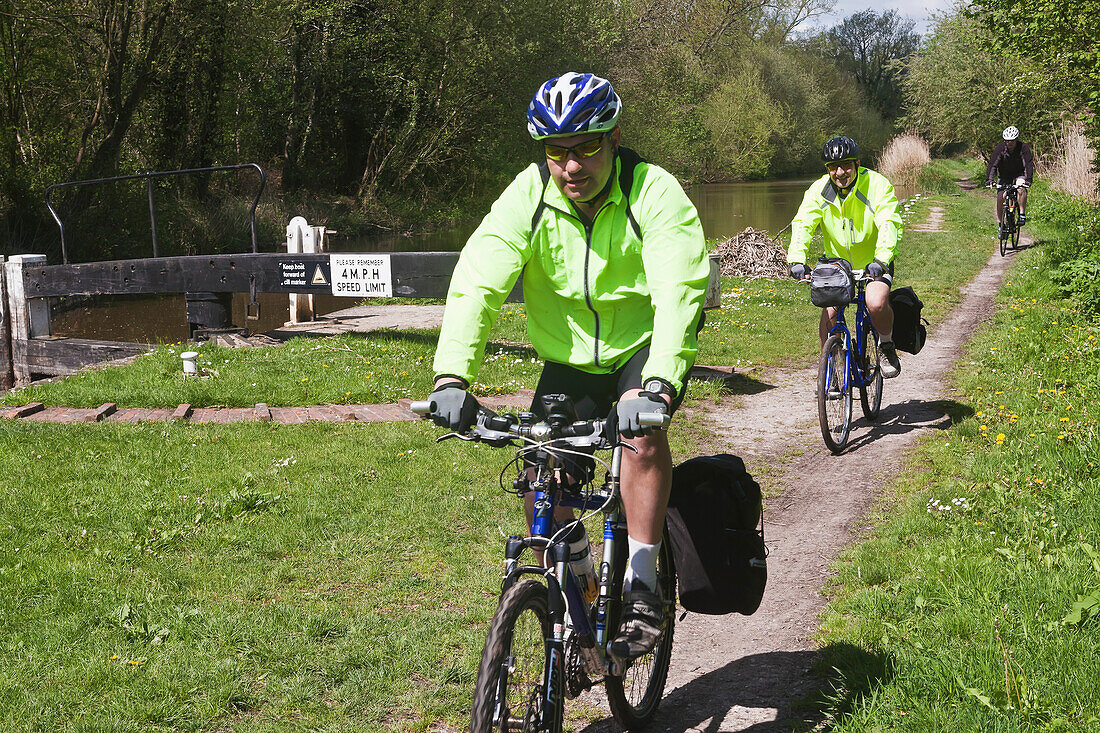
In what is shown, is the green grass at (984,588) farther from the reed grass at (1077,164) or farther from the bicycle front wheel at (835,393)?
the reed grass at (1077,164)

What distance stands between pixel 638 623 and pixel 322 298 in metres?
18.0

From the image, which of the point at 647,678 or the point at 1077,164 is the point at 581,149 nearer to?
the point at 647,678

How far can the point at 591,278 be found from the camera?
306 cm

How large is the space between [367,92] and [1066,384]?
28946mm

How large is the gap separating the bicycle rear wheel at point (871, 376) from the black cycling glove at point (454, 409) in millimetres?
5358

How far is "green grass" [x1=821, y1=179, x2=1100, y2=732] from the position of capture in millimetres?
3172

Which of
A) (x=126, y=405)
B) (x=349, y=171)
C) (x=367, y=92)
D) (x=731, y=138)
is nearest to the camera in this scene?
(x=126, y=405)

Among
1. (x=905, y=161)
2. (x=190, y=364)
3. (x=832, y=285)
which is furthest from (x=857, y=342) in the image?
(x=905, y=161)

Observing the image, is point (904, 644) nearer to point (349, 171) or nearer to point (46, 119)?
point (46, 119)

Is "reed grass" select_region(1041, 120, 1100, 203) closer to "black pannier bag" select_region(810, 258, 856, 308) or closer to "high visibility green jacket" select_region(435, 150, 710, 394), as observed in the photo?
"black pannier bag" select_region(810, 258, 856, 308)

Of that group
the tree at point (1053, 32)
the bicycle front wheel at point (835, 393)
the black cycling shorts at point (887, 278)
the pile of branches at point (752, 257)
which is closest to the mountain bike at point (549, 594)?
the bicycle front wheel at point (835, 393)

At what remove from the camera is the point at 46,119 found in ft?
72.7

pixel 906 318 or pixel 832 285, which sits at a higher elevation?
pixel 832 285

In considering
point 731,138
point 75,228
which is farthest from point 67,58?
point 731,138
